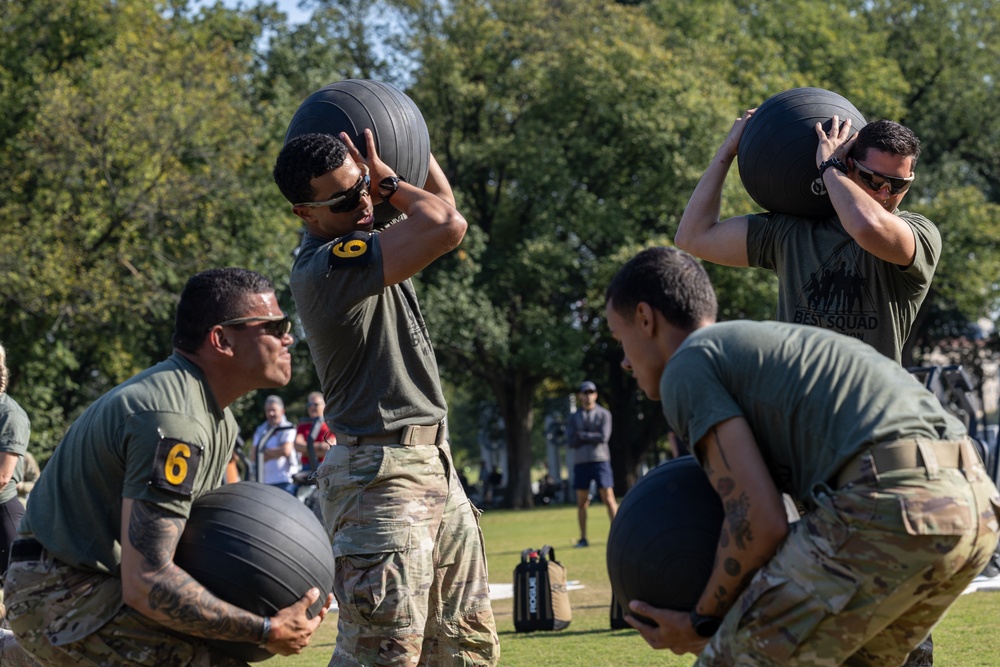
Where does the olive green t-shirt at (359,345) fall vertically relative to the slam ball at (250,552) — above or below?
above

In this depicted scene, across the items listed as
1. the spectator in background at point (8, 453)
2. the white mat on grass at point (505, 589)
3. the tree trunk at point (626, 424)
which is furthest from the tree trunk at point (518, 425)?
the spectator in background at point (8, 453)

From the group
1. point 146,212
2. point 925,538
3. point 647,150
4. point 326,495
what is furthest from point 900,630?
point 647,150

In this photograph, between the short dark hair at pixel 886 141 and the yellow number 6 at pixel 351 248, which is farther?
the short dark hair at pixel 886 141

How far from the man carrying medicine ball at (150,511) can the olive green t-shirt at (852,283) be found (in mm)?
2491

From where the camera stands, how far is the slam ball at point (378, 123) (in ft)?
17.6

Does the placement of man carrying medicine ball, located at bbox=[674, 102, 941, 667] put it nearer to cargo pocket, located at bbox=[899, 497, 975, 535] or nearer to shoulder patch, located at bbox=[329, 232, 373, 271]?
cargo pocket, located at bbox=[899, 497, 975, 535]

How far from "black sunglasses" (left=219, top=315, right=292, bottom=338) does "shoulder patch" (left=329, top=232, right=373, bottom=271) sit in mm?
549

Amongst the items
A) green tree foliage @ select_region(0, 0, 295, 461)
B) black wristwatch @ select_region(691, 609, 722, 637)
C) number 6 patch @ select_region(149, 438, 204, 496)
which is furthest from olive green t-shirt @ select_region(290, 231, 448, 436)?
green tree foliage @ select_region(0, 0, 295, 461)

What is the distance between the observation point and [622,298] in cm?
389

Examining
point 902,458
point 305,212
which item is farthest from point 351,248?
point 902,458

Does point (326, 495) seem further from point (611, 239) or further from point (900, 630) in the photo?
point (611, 239)

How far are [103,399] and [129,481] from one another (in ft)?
1.50

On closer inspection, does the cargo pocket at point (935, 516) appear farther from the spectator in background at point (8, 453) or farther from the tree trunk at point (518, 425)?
the tree trunk at point (518, 425)

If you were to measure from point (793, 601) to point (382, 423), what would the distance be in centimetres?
222
